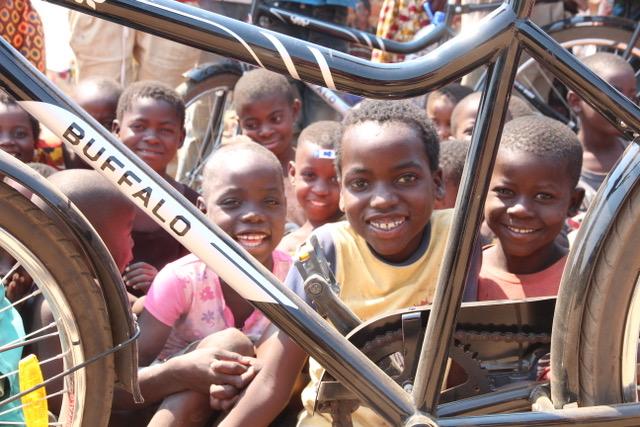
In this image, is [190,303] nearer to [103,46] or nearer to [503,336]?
[503,336]

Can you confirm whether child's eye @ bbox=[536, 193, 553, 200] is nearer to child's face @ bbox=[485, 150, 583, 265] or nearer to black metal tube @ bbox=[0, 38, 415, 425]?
child's face @ bbox=[485, 150, 583, 265]

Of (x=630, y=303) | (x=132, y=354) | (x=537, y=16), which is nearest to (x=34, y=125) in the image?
(x=132, y=354)

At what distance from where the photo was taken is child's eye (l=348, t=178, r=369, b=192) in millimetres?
2277

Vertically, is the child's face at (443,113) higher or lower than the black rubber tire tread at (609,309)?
higher

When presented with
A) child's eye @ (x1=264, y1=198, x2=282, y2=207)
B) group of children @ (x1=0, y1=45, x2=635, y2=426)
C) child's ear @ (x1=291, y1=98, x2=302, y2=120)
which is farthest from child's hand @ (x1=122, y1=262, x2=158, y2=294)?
child's ear @ (x1=291, y1=98, x2=302, y2=120)

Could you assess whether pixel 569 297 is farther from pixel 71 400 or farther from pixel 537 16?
pixel 537 16

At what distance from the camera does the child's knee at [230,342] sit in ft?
7.39

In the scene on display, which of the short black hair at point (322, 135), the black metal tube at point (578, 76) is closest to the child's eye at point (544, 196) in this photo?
the black metal tube at point (578, 76)

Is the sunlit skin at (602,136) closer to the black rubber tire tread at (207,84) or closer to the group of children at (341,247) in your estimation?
the group of children at (341,247)

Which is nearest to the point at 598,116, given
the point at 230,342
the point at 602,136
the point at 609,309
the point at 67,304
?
the point at 602,136

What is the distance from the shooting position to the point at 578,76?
1.57 metres

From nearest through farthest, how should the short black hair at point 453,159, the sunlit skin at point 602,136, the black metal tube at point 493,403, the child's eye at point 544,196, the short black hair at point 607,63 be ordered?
the black metal tube at point 493,403
the child's eye at point 544,196
the short black hair at point 453,159
the sunlit skin at point 602,136
the short black hair at point 607,63

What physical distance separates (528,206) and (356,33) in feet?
7.10

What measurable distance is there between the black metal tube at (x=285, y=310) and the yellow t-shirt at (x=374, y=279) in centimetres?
52
